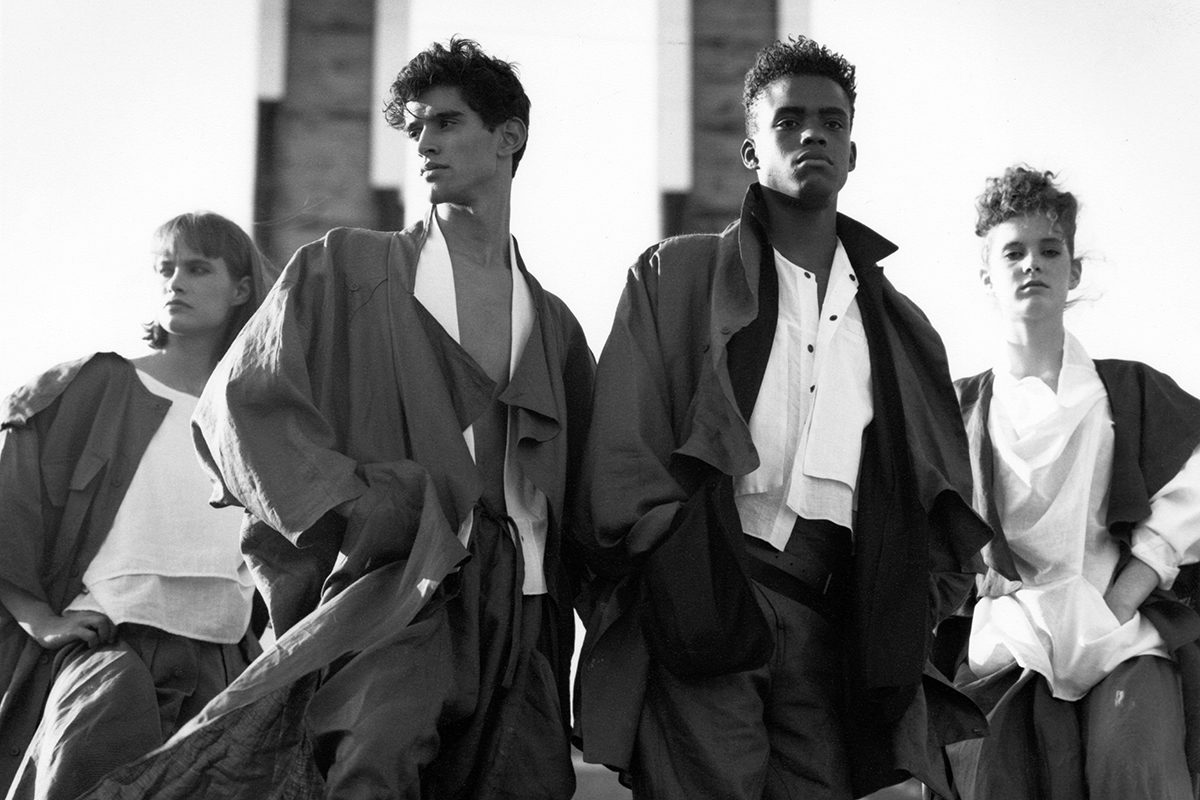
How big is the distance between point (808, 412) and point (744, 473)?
0.23 metres

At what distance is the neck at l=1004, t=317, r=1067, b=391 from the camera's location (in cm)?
467

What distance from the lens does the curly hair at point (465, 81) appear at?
4.10 meters

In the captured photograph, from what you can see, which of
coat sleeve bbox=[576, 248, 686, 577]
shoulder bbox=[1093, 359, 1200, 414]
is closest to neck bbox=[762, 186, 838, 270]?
coat sleeve bbox=[576, 248, 686, 577]

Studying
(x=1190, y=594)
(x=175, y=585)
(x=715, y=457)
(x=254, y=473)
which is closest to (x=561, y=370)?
(x=715, y=457)

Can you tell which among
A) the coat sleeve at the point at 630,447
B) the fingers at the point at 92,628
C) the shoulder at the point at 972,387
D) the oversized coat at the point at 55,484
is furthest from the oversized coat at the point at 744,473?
the oversized coat at the point at 55,484

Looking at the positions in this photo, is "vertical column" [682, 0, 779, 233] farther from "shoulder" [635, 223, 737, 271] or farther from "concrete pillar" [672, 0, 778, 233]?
"shoulder" [635, 223, 737, 271]

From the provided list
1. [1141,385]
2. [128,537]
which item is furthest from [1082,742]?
[128,537]

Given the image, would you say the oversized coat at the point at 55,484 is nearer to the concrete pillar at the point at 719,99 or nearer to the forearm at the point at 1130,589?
the forearm at the point at 1130,589

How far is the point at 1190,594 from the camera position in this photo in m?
4.62

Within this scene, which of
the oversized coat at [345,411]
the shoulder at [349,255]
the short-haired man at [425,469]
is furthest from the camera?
the shoulder at [349,255]

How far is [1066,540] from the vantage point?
442cm

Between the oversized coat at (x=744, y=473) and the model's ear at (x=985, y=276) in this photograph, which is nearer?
the oversized coat at (x=744, y=473)

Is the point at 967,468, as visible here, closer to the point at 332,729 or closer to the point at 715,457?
the point at 715,457

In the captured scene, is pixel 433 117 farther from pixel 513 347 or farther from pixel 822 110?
pixel 822 110
